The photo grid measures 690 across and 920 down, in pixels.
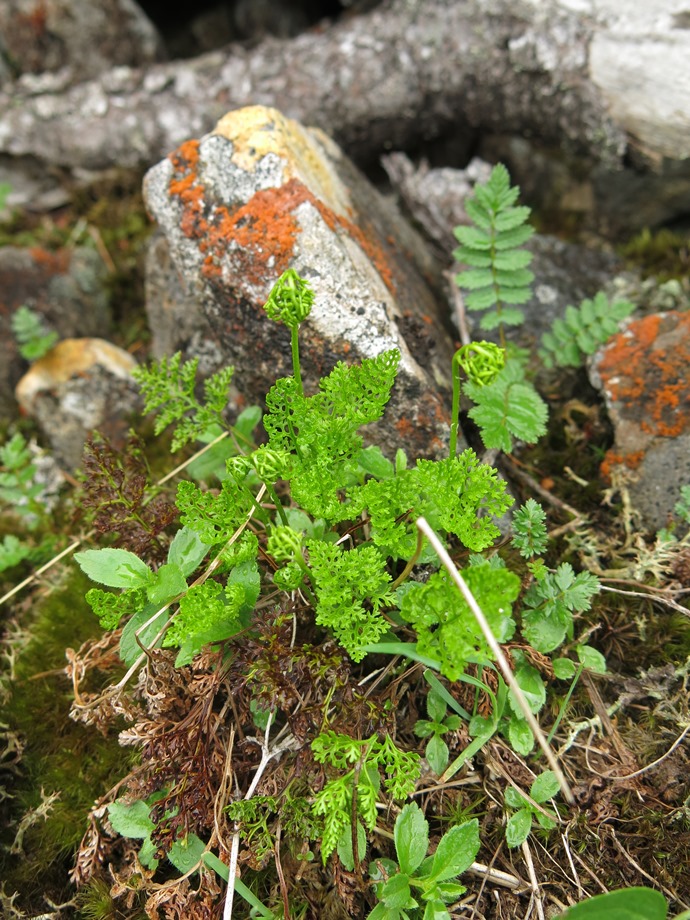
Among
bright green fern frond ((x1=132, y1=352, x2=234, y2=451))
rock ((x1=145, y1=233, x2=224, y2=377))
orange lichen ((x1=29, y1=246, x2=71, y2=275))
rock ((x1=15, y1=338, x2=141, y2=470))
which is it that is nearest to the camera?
bright green fern frond ((x1=132, y1=352, x2=234, y2=451))

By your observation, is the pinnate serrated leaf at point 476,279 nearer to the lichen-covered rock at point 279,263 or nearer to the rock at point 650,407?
the lichen-covered rock at point 279,263

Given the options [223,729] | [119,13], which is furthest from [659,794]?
[119,13]

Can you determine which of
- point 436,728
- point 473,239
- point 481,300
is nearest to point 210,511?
point 436,728

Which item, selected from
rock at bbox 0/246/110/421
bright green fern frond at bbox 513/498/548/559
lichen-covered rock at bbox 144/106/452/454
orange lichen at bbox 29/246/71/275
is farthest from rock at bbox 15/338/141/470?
bright green fern frond at bbox 513/498/548/559

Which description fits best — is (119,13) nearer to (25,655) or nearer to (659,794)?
(25,655)

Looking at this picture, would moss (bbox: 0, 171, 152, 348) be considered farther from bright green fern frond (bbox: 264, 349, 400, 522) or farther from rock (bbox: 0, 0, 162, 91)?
bright green fern frond (bbox: 264, 349, 400, 522)

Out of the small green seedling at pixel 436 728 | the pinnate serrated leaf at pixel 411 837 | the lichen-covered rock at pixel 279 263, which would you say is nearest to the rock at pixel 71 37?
the lichen-covered rock at pixel 279 263
